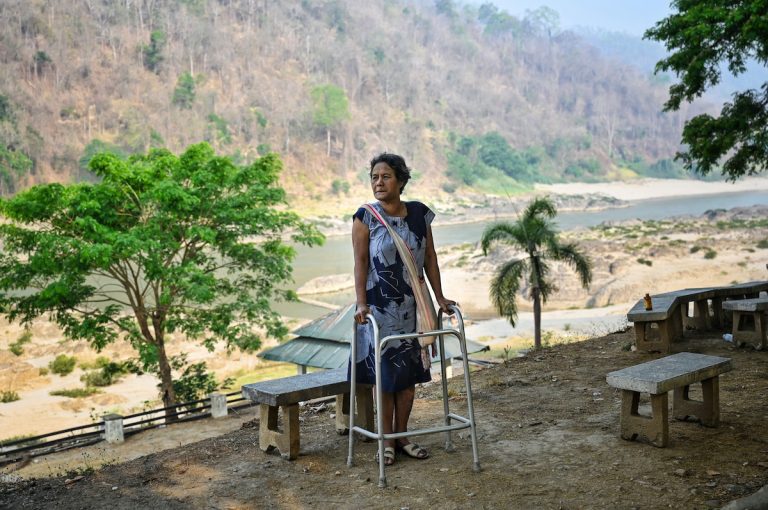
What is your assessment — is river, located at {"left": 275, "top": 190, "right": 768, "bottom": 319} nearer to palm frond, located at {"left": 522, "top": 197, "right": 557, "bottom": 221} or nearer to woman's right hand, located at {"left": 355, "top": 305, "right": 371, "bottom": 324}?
palm frond, located at {"left": 522, "top": 197, "right": 557, "bottom": 221}

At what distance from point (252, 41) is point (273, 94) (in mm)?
12088

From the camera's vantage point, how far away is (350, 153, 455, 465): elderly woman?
12.2 ft

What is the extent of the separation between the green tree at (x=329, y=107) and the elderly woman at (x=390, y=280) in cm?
7533

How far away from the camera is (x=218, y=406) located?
13242 mm

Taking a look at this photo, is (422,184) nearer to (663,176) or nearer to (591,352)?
(663,176)

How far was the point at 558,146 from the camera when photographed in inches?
4104

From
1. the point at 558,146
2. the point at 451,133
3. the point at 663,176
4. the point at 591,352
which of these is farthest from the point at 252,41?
the point at 591,352

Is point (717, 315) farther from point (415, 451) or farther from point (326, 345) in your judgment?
point (326, 345)

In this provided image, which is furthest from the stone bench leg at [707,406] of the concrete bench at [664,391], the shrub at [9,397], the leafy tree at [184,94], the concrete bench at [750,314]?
the leafy tree at [184,94]

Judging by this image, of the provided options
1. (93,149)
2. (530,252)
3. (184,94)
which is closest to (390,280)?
(530,252)

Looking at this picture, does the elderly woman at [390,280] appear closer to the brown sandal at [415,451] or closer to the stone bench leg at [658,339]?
the brown sandal at [415,451]

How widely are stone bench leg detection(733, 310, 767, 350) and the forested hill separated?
59.7 meters

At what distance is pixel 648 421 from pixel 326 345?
10.8 metres

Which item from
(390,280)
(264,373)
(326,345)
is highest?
(390,280)
